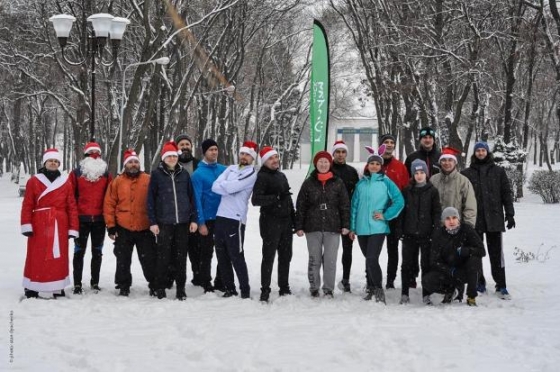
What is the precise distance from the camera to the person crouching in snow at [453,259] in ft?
25.4

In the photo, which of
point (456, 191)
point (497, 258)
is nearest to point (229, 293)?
point (456, 191)

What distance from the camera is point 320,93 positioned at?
1680 centimetres

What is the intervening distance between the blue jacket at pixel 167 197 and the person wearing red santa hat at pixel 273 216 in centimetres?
89

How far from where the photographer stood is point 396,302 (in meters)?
8.13

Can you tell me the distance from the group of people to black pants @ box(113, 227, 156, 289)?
13mm

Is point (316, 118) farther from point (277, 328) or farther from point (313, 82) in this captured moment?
point (277, 328)

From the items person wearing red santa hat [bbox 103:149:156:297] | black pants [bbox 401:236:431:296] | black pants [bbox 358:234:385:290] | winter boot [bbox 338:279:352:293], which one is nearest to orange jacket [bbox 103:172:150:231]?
person wearing red santa hat [bbox 103:149:156:297]

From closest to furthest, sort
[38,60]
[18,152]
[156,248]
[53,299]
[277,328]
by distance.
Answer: [277,328] → [53,299] → [156,248] → [38,60] → [18,152]

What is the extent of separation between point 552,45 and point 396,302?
11.2 meters

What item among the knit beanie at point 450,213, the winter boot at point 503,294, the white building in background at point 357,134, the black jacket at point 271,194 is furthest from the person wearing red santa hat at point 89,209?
the white building in background at point 357,134

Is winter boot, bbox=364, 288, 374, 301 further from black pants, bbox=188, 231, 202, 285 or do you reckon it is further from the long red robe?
the long red robe

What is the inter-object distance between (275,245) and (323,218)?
665 millimetres

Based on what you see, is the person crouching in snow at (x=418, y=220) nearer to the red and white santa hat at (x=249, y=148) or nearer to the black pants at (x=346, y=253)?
the black pants at (x=346, y=253)

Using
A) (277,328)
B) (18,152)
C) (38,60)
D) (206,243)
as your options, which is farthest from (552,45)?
(18,152)
